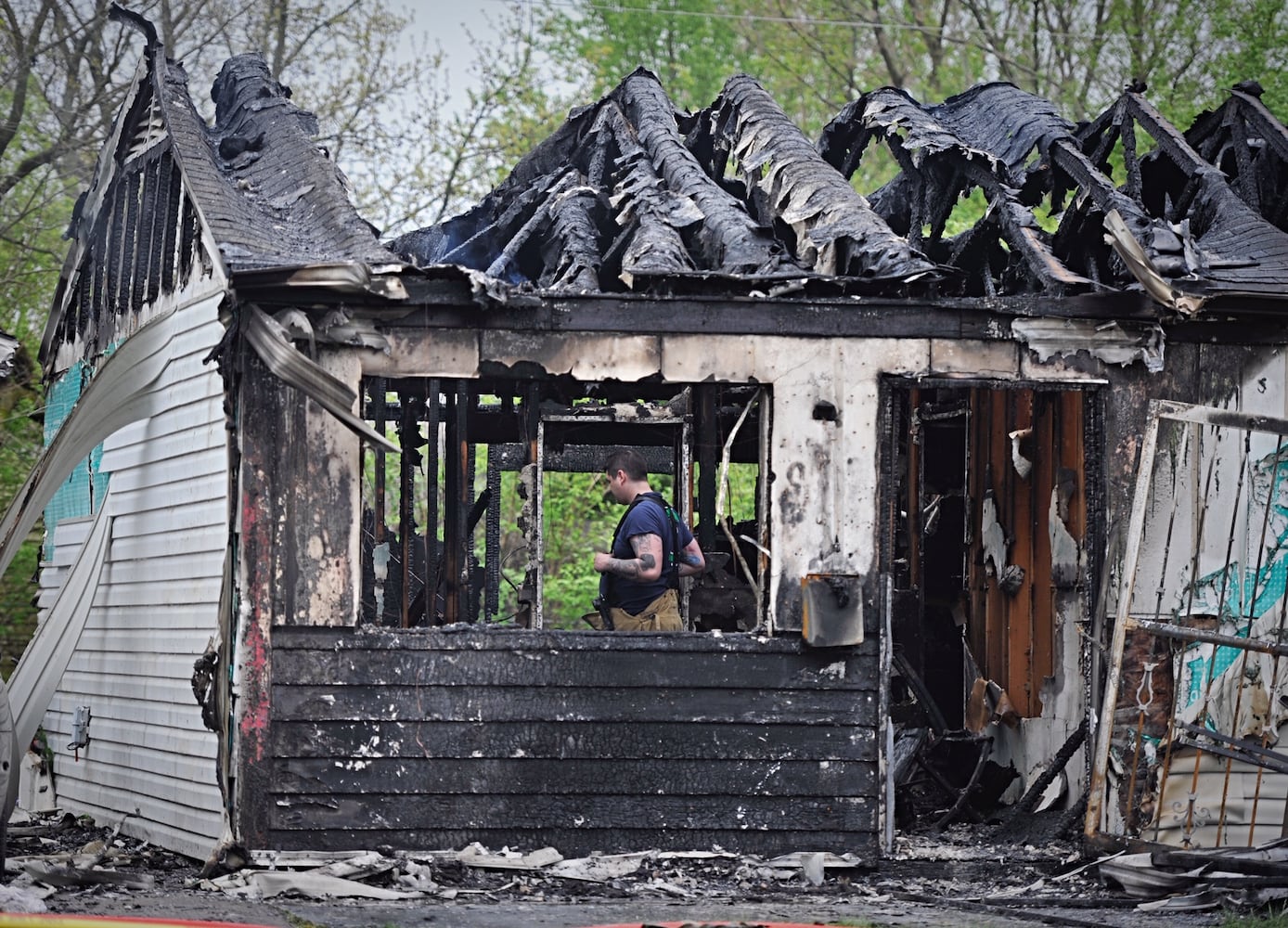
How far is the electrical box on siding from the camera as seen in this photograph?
8086 millimetres

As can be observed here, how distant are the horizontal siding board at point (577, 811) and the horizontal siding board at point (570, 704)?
0.40 m

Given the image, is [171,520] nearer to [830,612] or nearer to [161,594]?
[161,594]

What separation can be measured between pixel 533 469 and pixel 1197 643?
369cm

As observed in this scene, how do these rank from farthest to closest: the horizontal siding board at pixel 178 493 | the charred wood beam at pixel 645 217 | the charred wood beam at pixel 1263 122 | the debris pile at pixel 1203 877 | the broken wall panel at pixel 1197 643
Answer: the charred wood beam at pixel 1263 122
the horizontal siding board at pixel 178 493
the charred wood beam at pixel 645 217
the broken wall panel at pixel 1197 643
the debris pile at pixel 1203 877

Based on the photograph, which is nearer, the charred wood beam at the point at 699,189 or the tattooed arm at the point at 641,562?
the tattooed arm at the point at 641,562

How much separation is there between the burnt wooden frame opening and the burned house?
0.05m

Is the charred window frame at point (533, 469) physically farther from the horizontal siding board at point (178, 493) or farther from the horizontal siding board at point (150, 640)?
the horizontal siding board at point (150, 640)

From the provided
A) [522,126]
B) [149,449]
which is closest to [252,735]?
[149,449]

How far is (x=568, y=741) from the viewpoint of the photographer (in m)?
8.02

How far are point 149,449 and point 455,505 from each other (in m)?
2.09

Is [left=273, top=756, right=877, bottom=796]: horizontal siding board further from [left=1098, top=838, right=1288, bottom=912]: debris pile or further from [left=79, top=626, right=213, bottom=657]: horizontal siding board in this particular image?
[left=1098, top=838, right=1288, bottom=912]: debris pile

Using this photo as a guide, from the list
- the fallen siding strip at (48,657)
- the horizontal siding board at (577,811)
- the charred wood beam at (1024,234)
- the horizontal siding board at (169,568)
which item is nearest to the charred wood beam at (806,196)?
the charred wood beam at (1024,234)

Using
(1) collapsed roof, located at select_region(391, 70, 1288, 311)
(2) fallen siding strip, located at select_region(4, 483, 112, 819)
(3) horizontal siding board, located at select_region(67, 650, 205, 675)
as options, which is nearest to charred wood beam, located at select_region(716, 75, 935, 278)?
(1) collapsed roof, located at select_region(391, 70, 1288, 311)

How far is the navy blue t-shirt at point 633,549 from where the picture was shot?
8750 mm
